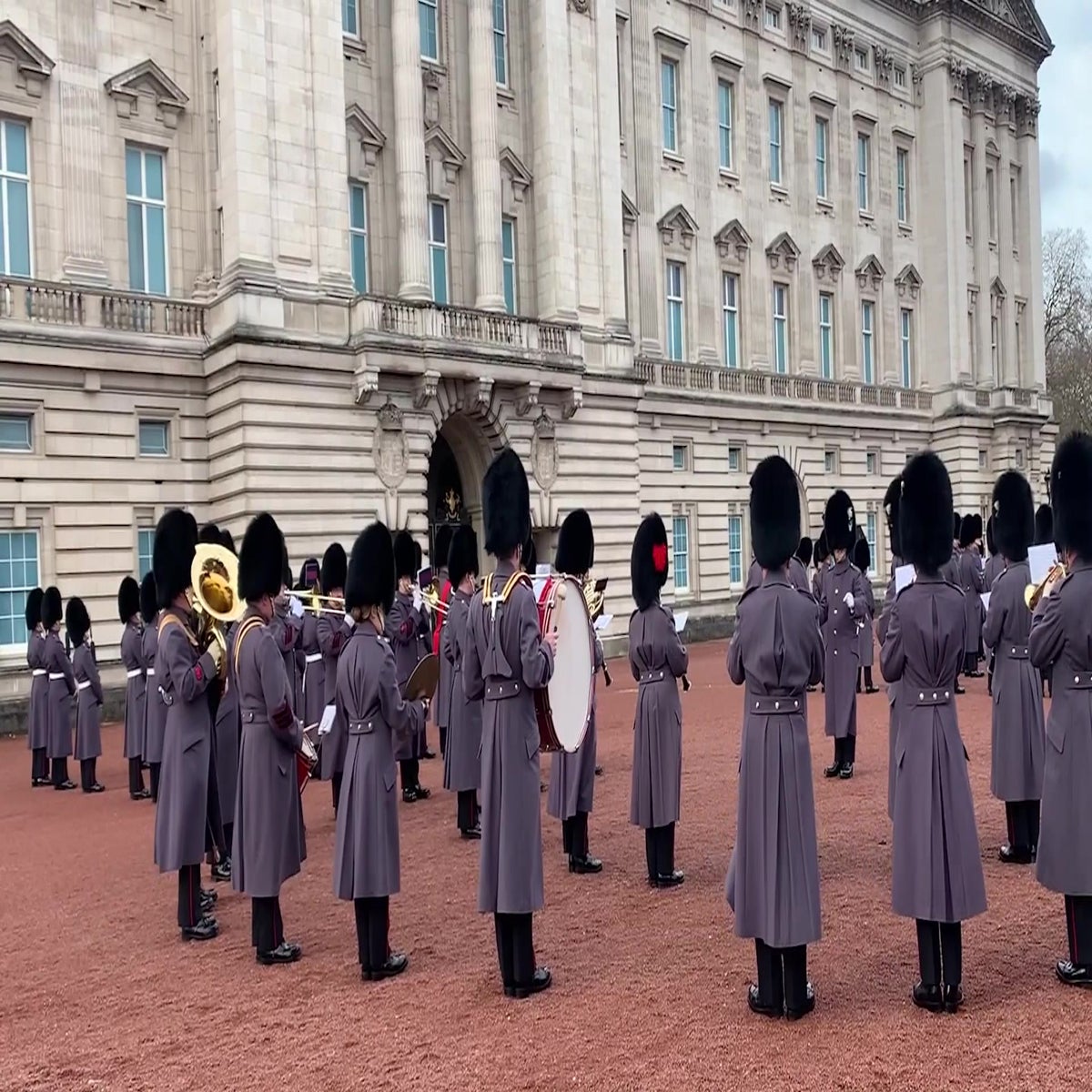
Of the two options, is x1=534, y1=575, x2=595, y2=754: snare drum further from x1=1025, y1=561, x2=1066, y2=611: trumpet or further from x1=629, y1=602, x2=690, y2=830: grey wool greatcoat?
x1=1025, y1=561, x2=1066, y2=611: trumpet

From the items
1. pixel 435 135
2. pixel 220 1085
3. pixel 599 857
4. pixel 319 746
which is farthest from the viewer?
pixel 435 135

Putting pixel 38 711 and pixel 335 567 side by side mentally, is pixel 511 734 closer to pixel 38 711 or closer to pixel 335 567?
pixel 335 567

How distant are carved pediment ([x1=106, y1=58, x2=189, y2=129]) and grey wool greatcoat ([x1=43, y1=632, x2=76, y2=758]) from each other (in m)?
10.5

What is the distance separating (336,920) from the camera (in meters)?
7.11

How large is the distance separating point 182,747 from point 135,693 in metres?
5.14

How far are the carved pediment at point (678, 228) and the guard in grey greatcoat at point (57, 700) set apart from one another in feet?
66.0

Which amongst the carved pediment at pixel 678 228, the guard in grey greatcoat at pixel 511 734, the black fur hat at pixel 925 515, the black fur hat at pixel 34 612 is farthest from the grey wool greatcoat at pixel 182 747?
the carved pediment at pixel 678 228

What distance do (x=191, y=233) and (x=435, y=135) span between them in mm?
5831

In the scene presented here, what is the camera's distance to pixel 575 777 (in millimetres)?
8000

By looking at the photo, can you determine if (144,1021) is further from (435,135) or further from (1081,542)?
(435,135)

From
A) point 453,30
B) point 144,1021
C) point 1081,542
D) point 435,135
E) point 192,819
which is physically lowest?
point 144,1021

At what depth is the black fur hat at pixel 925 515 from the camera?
5.54 meters

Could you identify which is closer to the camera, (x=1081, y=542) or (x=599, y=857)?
(x=1081, y=542)

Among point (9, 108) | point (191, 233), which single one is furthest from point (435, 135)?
point (9, 108)
